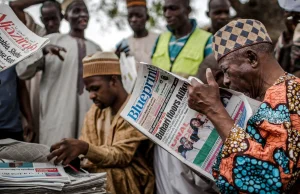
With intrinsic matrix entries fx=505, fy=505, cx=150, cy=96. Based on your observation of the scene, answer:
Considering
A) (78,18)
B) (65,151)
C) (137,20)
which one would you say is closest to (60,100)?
(78,18)

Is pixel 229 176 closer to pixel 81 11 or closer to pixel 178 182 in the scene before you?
pixel 178 182

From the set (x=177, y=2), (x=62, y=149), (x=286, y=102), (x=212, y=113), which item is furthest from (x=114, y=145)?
(x=177, y=2)

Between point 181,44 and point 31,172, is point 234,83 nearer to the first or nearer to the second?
point 31,172

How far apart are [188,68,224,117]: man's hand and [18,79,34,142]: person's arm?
2471 millimetres

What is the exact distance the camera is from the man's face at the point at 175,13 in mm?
4770

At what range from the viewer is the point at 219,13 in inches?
199

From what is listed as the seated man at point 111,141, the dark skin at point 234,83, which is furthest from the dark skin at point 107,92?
the dark skin at point 234,83

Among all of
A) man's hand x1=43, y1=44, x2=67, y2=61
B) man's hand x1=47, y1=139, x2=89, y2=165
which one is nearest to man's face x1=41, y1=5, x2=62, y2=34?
man's hand x1=43, y1=44, x2=67, y2=61

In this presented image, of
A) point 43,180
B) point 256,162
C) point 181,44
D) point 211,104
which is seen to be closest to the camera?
point 256,162

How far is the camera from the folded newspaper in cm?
252

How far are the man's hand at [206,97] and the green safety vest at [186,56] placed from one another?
83.3 inches

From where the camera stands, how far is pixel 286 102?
83.4 inches

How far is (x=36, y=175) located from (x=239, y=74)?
1.15 m

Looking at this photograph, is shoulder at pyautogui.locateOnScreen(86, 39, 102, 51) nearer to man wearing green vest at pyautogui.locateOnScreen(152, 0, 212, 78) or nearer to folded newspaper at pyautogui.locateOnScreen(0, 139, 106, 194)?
man wearing green vest at pyautogui.locateOnScreen(152, 0, 212, 78)
